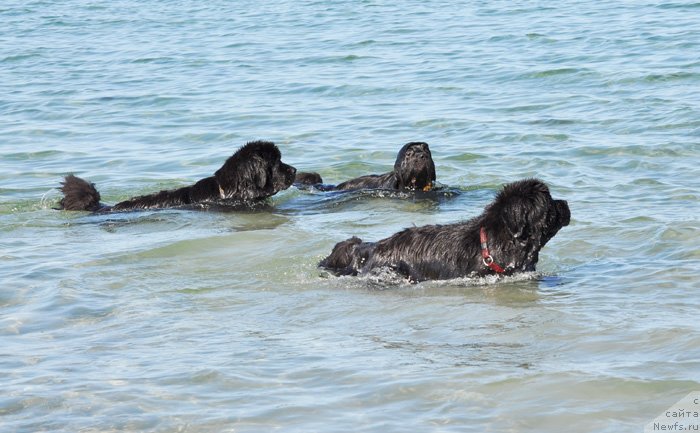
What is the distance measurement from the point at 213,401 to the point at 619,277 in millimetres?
3865

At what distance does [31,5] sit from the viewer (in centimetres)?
3378

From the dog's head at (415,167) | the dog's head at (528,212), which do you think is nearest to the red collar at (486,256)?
the dog's head at (528,212)

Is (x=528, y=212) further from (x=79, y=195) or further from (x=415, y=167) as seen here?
(x=79, y=195)

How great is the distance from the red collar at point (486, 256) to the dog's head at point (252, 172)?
3935mm

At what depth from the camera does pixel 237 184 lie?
12148 millimetres

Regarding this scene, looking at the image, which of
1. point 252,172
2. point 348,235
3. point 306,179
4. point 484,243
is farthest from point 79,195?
point 484,243

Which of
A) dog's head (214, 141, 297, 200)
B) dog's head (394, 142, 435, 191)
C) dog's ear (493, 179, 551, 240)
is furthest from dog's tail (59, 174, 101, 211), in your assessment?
dog's ear (493, 179, 551, 240)

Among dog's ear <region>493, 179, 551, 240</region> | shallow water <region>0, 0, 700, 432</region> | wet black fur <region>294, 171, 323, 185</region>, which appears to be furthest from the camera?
wet black fur <region>294, 171, 323, 185</region>

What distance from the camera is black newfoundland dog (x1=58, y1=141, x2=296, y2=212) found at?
1202 centimetres

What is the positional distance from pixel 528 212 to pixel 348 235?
2.67m

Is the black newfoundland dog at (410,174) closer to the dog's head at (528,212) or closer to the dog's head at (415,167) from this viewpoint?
the dog's head at (415,167)

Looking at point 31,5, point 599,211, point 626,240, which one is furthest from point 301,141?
point 31,5

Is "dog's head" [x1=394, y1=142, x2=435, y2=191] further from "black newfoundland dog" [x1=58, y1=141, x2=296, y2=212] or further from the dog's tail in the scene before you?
the dog's tail

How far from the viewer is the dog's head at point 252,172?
12.1 metres
